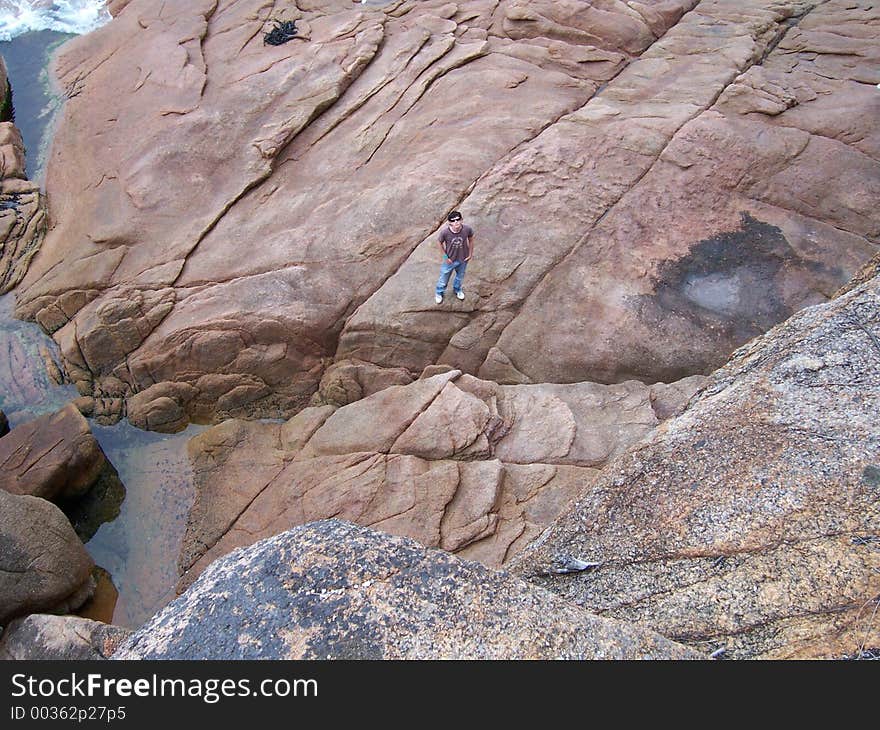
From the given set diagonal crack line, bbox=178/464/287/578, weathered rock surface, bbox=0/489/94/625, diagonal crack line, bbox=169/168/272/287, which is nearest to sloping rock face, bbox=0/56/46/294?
diagonal crack line, bbox=169/168/272/287

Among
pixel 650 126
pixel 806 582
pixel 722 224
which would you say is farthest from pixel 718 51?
pixel 806 582

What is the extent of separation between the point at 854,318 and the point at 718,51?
8195 mm

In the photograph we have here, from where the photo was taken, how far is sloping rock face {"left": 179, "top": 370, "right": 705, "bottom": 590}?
687 centimetres

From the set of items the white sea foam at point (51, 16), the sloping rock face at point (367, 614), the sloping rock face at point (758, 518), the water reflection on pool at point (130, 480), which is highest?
the white sea foam at point (51, 16)

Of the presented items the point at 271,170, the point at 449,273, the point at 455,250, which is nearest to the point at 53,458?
the point at 271,170

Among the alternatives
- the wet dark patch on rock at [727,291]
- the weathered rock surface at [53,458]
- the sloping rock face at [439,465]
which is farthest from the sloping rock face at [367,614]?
the weathered rock surface at [53,458]

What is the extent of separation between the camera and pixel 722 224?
28.9 feet

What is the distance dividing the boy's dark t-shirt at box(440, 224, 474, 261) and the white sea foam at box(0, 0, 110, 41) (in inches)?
486

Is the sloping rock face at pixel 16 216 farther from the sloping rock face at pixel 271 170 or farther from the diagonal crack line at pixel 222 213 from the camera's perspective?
the diagonal crack line at pixel 222 213

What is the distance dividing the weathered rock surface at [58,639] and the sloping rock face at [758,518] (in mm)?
4379

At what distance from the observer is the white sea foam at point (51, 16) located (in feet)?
49.4

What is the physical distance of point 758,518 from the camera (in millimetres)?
3570

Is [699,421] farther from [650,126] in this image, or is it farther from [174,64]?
[174,64]

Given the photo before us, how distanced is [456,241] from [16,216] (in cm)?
774
